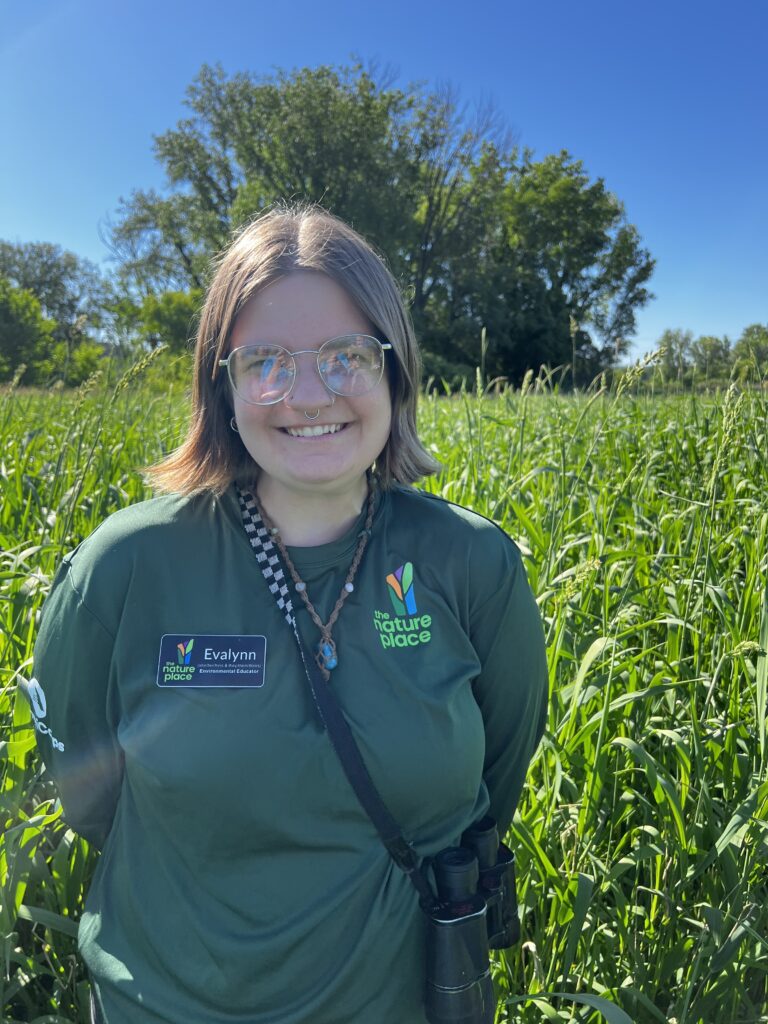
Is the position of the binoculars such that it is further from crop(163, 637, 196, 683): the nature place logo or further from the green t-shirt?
crop(163, 637, 196, 683): the nature place logo

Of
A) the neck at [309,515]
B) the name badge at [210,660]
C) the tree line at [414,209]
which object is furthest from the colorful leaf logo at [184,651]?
the tree line at [414,209]

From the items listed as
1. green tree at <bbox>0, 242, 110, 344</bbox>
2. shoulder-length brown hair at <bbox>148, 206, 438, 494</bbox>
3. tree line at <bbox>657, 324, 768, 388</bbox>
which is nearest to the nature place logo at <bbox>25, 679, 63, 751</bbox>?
shoulder-length brown hair at <bbox>148, 206, 438, 494</bbox>

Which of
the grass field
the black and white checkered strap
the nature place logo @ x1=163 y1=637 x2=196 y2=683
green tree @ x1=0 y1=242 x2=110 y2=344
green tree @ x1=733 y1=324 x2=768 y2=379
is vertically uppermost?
green tree @ x1=0 y1=242 x2=110 y2=344

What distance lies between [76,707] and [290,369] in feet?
2.42

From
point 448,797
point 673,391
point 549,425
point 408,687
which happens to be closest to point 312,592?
point 408,687

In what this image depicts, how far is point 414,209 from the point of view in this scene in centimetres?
3781

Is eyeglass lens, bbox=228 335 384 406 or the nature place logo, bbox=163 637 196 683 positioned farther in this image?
eyeglass lens, bbox=228 335 384 406

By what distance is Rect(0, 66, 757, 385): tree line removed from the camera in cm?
→ 3481

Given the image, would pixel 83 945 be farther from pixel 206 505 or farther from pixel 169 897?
pixel 206 505

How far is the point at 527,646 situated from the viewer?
1447 mm

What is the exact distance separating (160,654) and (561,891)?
103 cm

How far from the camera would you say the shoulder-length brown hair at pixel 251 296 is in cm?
138

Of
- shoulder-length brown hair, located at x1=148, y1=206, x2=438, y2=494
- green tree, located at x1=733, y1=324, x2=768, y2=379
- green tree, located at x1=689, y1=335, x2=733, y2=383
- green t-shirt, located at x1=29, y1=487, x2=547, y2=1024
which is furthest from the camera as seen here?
green tree, located at x1=689, y1=335, x2=733, y2=383

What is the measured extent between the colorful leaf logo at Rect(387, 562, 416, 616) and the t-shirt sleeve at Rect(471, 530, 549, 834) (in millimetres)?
138
